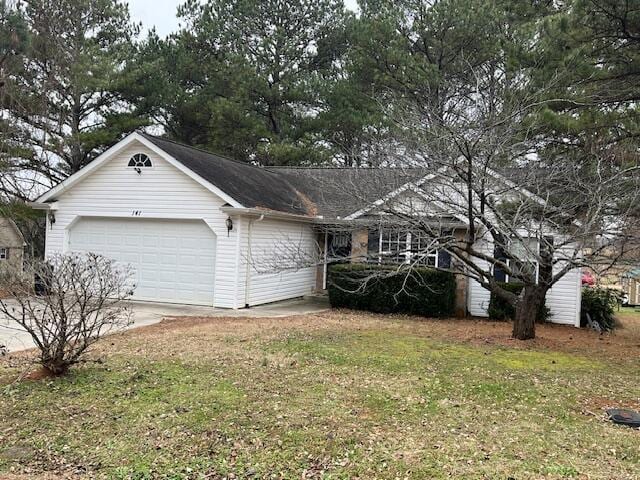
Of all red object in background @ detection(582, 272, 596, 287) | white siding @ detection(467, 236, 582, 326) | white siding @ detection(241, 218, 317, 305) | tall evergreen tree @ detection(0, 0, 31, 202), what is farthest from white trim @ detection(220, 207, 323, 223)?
red object in background @ detection(582, 272, 596, 287)

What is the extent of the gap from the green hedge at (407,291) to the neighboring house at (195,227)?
611mm

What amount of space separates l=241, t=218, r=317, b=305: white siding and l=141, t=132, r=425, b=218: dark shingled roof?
563mm

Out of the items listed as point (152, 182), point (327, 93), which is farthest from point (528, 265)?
point (327, 93)

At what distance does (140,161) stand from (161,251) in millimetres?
2352

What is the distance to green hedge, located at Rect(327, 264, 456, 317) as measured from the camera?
43.7ft

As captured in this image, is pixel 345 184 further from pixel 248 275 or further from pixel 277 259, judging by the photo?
pixel 248 275

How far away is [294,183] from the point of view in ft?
62.4

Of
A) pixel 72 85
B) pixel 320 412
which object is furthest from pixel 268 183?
pixel 320 412

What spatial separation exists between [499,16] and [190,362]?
1602 centimetres

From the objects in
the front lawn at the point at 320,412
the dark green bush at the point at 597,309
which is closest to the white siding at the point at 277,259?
the front lawn at the point at 320,412

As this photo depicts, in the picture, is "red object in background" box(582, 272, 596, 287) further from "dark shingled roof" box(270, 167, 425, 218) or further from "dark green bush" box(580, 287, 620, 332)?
"dark shingled roof" box(270, 167, 425, 218)

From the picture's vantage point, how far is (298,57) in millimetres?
26266

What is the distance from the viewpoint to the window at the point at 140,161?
45.5ft

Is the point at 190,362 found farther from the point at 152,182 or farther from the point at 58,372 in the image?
the point at 152,182
